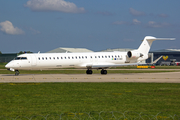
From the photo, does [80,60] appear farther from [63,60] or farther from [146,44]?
[146,44]

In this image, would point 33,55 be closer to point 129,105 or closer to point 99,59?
point 99,59

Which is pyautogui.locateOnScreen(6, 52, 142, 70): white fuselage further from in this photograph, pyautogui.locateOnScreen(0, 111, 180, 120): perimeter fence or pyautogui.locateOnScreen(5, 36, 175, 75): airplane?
pyautogui.locateOnScreen(0, 111, 180, 120): perimeter fence

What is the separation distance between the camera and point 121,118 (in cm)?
1020

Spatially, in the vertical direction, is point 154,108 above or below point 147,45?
below

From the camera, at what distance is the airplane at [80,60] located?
118 feet

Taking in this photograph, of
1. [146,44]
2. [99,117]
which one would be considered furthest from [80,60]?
[99,117]

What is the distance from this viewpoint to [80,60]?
3859cm

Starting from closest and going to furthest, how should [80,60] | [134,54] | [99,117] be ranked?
[99,117] < [80,60] < [134,54]

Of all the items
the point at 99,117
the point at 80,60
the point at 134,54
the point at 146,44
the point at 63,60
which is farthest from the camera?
the point at 146,44

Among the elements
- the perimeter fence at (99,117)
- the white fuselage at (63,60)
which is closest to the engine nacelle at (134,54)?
the white fuselage at (63,60)

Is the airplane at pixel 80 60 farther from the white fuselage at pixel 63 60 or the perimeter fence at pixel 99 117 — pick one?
the perimeter fence at pixel 99 117

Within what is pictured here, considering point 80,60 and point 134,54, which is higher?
point 134,54

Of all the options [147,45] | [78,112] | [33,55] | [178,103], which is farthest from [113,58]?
[78,112]

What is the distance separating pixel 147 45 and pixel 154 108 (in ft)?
105
